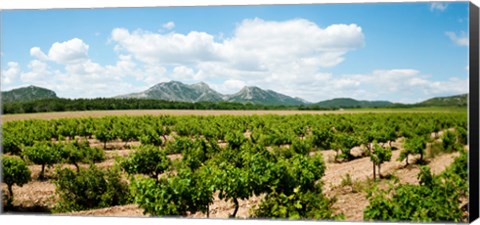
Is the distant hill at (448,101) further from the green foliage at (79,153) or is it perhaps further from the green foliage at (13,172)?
the green foliage at (13,172)

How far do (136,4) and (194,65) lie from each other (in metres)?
1.47

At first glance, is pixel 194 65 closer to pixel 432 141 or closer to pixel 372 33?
pixel 372 33

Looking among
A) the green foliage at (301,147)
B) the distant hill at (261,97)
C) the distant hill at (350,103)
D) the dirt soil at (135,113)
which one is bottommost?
the green foliage at (301,147)

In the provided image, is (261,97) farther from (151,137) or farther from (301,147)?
(151,137)

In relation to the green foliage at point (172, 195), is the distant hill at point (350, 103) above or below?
above

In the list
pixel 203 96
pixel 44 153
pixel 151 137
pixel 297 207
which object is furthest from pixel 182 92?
pixel 44 153

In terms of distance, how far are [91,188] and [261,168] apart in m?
3.72

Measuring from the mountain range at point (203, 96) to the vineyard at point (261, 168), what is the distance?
0.64 m

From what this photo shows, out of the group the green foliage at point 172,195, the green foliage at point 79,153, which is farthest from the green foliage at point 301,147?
the green foliage at point 79,153

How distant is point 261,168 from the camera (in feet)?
28.3

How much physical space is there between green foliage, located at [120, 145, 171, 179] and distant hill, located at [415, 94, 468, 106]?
4.99 meters

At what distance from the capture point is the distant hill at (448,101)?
7.72m

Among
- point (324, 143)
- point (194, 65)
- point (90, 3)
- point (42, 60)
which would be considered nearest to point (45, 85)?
point (42, 60)

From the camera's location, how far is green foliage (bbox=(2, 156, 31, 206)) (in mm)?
10430
